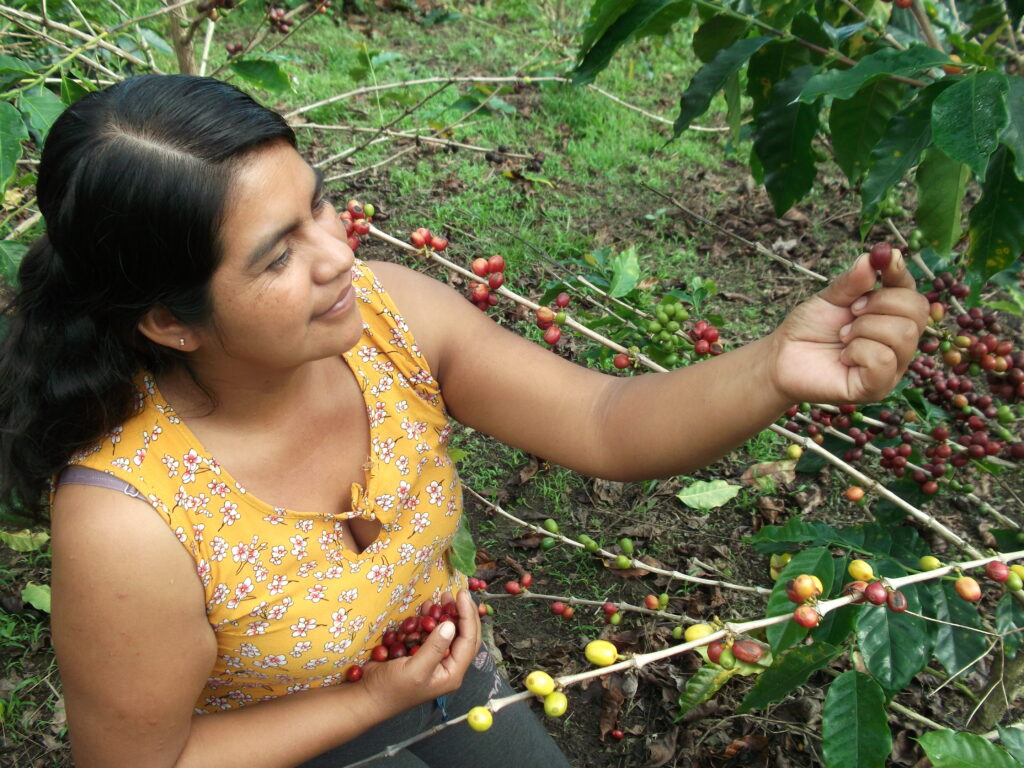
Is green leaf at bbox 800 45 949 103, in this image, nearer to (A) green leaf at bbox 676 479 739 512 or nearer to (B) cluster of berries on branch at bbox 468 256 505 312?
(B) cluster of berries on branch at bbox 468 256 505 312

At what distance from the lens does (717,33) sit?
73.6 inches

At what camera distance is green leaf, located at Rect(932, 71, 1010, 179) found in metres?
1.13

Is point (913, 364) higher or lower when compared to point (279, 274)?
lower

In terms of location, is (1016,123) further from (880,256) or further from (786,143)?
(786,143)

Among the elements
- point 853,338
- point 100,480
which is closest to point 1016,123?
point 853,338

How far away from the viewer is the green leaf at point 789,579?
1388 mm

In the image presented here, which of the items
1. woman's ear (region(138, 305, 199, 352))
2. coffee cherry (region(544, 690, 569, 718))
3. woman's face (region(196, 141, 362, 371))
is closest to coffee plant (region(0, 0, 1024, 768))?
coffee cherry (region(544, 690, 569, 718))

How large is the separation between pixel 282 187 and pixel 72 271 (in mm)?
362

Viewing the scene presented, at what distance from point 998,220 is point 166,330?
141 cm

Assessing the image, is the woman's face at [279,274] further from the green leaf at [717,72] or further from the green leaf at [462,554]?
the green leaf at [717,72]

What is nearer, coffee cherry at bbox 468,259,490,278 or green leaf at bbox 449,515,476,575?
coffee cherry at bbox 468,259,490,278

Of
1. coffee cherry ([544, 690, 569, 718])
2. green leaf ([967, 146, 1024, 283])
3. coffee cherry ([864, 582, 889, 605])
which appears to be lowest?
coffee cherry ([544, 690, 569, 718])

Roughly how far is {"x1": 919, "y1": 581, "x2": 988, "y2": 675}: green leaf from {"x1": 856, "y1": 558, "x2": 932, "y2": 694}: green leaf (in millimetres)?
171

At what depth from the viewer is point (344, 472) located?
1677 mm
